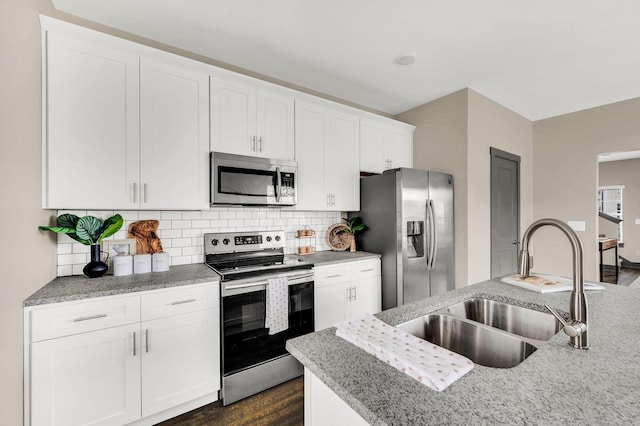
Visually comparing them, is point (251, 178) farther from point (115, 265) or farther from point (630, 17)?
point (630, 17)

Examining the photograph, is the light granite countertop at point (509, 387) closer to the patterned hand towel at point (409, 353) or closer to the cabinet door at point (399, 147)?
the patterned hand towel at point (409, 353)

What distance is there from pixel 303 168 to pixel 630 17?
107 inches

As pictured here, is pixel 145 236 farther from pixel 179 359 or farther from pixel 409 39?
pixel 409 39

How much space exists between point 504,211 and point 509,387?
3518 millimetres

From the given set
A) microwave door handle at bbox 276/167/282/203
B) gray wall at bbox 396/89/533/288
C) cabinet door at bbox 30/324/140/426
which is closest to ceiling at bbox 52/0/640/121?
gray wall at bbox 396/89/533/288

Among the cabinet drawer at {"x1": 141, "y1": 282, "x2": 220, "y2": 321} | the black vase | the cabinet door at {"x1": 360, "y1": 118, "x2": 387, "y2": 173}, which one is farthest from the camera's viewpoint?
the cabinet door at {"x1": 360, "y1": 118, "x2": 387, "y2": 173}

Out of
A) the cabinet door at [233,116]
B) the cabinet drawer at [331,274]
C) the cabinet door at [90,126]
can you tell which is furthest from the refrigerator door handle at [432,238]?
the cabinet door at [90,126]

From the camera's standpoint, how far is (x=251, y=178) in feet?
A: 8.11

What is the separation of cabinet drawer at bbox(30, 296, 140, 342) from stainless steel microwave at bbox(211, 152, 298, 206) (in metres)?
0.94

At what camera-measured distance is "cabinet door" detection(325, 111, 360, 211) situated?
10.0 feet

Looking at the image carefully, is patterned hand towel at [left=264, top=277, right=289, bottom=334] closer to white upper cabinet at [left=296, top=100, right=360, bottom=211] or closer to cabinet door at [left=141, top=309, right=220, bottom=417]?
cabinet door at [left=141, top=309, right=220, bottom=417]

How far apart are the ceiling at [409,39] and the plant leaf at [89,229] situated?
147 cm

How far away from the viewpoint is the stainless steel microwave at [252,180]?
7.58 ft

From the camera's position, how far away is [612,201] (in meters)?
7.04
